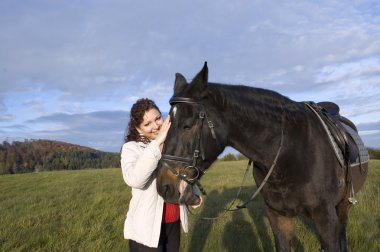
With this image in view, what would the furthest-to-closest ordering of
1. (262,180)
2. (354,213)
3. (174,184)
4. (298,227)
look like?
(354,213), (298,227), (262,180), (174,184)

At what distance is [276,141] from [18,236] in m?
4.89

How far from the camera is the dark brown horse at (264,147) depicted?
2.84m

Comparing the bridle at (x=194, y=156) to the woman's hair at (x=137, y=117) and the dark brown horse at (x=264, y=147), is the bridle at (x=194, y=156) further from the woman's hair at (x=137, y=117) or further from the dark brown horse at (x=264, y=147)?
the woman's hair at (x=137, y=117)

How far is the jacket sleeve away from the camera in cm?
281

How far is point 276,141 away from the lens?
3396mm

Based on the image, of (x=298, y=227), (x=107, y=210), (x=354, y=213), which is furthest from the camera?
(x=107, y=210)

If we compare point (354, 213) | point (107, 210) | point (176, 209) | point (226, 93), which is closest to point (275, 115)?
point (226, 93)

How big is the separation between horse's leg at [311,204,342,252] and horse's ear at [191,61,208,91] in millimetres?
1756

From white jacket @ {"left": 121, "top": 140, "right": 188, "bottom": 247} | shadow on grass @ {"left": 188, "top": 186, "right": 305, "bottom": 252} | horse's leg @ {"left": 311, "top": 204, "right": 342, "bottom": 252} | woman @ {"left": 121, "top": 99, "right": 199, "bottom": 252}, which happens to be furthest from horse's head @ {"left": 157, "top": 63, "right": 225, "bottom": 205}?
shadow on grass @ {"left": 188, "top": 186, "right": 305, "bottom": 252}

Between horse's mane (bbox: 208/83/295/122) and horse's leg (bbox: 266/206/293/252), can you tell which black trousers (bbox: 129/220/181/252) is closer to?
horse's leg (bbox: 266/206/293/252)

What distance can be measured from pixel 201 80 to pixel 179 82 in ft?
0.99

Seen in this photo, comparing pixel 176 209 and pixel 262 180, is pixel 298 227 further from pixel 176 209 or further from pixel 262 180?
pixel 176 209

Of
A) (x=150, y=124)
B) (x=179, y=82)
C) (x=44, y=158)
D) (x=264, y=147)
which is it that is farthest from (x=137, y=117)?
(x=44, y=158)

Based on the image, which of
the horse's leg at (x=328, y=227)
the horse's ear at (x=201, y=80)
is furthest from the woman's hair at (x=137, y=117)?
the horse's leg at (x=328, y=227)
